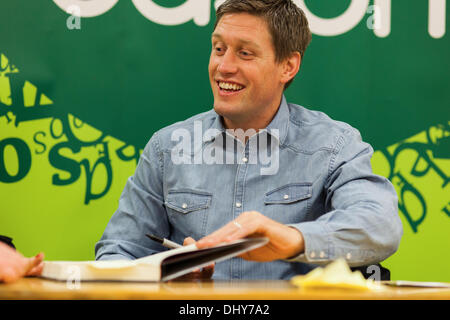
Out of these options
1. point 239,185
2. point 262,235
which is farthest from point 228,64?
point 262,235

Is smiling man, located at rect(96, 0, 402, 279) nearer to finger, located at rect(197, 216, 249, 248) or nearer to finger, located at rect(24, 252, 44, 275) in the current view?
finger, located at rect(197, 216, 249, 248)

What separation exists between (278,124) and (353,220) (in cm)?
61

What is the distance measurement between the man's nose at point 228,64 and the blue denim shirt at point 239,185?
0.17 meters

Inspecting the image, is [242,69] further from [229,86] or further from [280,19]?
[280,19]

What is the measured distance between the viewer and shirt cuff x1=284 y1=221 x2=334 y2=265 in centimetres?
131

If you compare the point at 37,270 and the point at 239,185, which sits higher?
the point at 239,185

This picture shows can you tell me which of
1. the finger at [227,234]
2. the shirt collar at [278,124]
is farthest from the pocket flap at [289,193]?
the finger at [227,234]

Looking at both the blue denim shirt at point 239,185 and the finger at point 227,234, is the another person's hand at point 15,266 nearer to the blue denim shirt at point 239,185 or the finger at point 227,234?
the finger at point 227,234

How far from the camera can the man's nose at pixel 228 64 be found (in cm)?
196

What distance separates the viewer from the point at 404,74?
246 cm

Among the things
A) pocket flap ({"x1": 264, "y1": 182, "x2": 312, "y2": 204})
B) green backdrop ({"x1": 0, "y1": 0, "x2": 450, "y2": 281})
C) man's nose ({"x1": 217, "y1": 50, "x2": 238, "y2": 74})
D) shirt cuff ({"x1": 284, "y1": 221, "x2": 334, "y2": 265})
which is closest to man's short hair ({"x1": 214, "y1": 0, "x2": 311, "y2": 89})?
man's nose ({"x1": 217, "y1": 50, "x2": 238, "y2": 74})

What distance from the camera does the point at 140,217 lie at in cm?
188

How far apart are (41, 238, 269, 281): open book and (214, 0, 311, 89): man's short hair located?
1.07 m

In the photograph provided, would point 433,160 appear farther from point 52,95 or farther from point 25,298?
point 25,298
